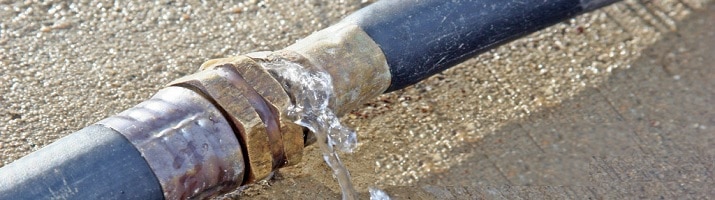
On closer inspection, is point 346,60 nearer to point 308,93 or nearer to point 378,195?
point 308,93

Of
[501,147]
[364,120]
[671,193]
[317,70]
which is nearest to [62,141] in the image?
[317,70]

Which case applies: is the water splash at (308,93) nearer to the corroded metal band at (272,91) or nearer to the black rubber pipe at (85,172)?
the corroded metal band at (272,91)

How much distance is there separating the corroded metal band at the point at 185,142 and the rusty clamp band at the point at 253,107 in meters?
0.02

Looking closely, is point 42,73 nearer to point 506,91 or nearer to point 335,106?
point 335,106

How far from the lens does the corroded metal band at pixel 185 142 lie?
5.57 ft

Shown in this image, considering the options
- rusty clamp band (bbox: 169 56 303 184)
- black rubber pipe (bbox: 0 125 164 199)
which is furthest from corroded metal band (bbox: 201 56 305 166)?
black rubber pipe (bbox: 0 125 164 199)

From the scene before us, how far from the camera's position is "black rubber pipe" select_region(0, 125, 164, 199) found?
1.61 meters

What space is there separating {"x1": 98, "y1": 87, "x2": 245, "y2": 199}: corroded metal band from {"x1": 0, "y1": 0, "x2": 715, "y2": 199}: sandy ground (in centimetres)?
34

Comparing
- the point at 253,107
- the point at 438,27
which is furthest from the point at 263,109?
the point at 438,27

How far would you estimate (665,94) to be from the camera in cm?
239

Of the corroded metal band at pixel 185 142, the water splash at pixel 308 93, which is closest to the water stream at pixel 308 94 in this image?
the water splash at pixel 308 93

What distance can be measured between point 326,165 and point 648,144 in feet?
2.47

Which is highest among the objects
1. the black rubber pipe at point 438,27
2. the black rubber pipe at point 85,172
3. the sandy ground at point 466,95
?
the black rubber pipe at point 85,172

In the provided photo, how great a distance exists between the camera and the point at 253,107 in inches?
70.4
